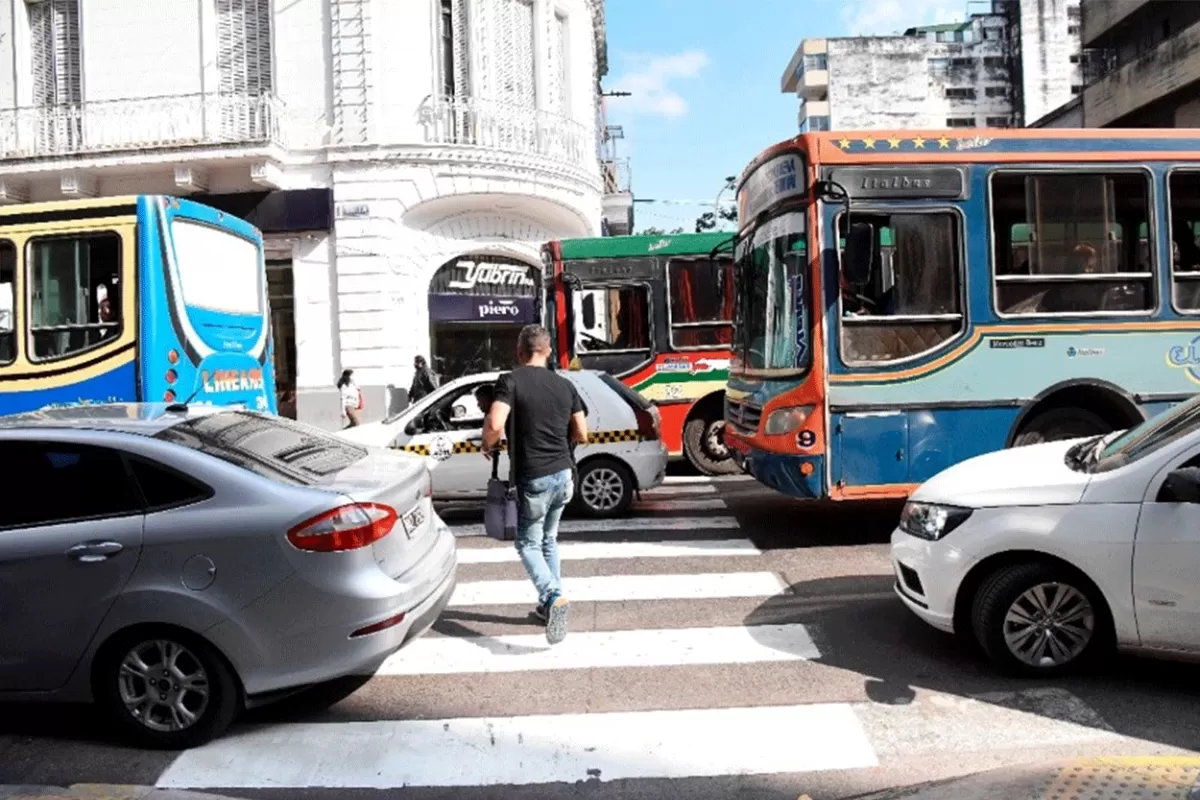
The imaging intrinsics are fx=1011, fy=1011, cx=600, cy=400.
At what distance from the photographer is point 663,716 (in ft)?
15.8

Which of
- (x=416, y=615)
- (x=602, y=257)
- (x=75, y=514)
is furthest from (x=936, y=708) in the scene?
(x=602, y=257)

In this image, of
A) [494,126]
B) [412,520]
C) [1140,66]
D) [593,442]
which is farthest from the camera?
[1140,66]

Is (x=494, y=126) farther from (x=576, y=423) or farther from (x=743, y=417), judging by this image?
(x=576, y=423)

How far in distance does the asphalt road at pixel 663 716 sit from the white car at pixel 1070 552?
0.87 feet

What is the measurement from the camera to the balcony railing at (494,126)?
1934 centimetres

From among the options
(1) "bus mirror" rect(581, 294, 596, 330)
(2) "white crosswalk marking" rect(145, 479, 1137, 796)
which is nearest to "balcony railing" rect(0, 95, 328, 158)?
(1) "bus mirror" rect(581, 294, 596, 330)

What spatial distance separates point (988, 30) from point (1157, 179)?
2190 inches

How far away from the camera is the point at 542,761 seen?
4348mm

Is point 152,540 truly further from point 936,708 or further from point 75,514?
point 936,708

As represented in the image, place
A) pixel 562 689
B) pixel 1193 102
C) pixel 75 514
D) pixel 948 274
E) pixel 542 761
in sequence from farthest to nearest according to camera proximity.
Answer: pixel 1193 102 < pixel 948 274 < pixel 562 689 < pixel 75 514 < pixel 542 761

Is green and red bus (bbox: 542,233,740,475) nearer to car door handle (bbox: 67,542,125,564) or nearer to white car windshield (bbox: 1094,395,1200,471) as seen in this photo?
white car windshield (bbox: 1094,395,1200,471)

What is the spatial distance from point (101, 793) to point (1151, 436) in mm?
5008

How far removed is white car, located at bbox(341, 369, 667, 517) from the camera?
31.7 feet

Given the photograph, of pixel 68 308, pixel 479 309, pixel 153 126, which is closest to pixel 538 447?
pixel 68 308
